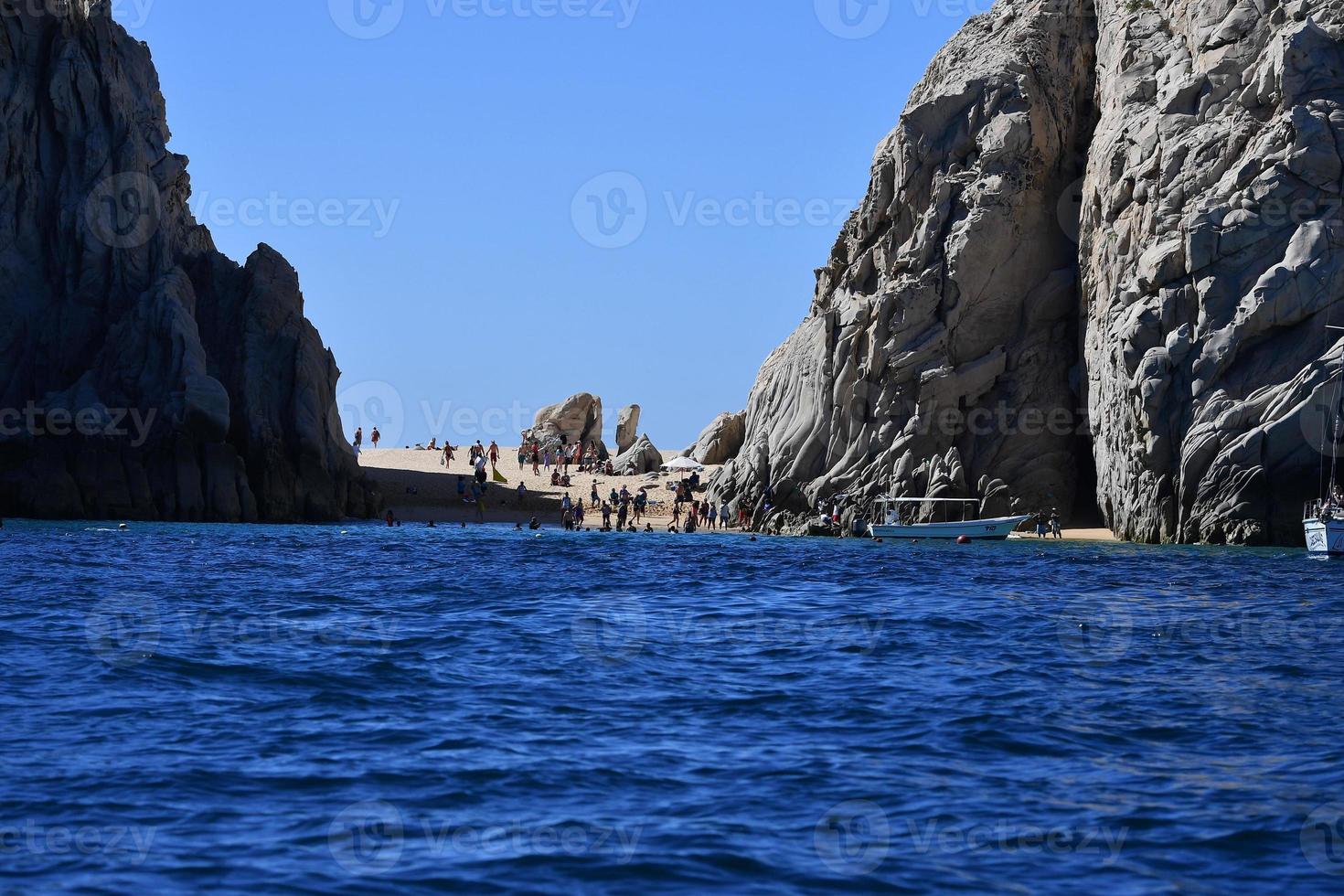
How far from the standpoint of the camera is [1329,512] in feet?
140

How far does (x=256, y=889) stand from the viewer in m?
9.84

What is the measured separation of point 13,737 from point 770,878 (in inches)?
313

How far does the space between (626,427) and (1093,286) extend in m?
51.2

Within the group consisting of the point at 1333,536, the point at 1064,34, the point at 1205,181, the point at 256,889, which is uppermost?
the point at 1064,34

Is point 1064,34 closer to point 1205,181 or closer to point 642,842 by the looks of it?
point 1205,181

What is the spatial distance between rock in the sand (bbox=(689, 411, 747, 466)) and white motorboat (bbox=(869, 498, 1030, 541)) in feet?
97.6

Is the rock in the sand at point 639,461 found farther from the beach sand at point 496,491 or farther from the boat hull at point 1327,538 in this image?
the boat hull at point 1327,538

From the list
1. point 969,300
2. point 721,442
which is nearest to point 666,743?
point 969,300

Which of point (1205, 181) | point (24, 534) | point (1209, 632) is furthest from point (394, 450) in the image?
point (1209, 632)

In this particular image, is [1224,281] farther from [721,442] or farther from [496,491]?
[721,442]

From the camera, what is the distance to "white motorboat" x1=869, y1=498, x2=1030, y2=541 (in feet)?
183

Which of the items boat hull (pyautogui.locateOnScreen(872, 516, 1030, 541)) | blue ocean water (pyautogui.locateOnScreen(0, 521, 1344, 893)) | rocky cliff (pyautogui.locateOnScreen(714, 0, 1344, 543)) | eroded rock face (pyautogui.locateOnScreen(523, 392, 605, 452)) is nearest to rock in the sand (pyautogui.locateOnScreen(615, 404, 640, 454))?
eroded rock face (pyautogui.locateOnScreen(523, 392, 605, 452))

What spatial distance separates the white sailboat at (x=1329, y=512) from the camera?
41.6 metres

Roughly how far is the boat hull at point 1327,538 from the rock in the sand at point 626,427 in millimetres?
64515
